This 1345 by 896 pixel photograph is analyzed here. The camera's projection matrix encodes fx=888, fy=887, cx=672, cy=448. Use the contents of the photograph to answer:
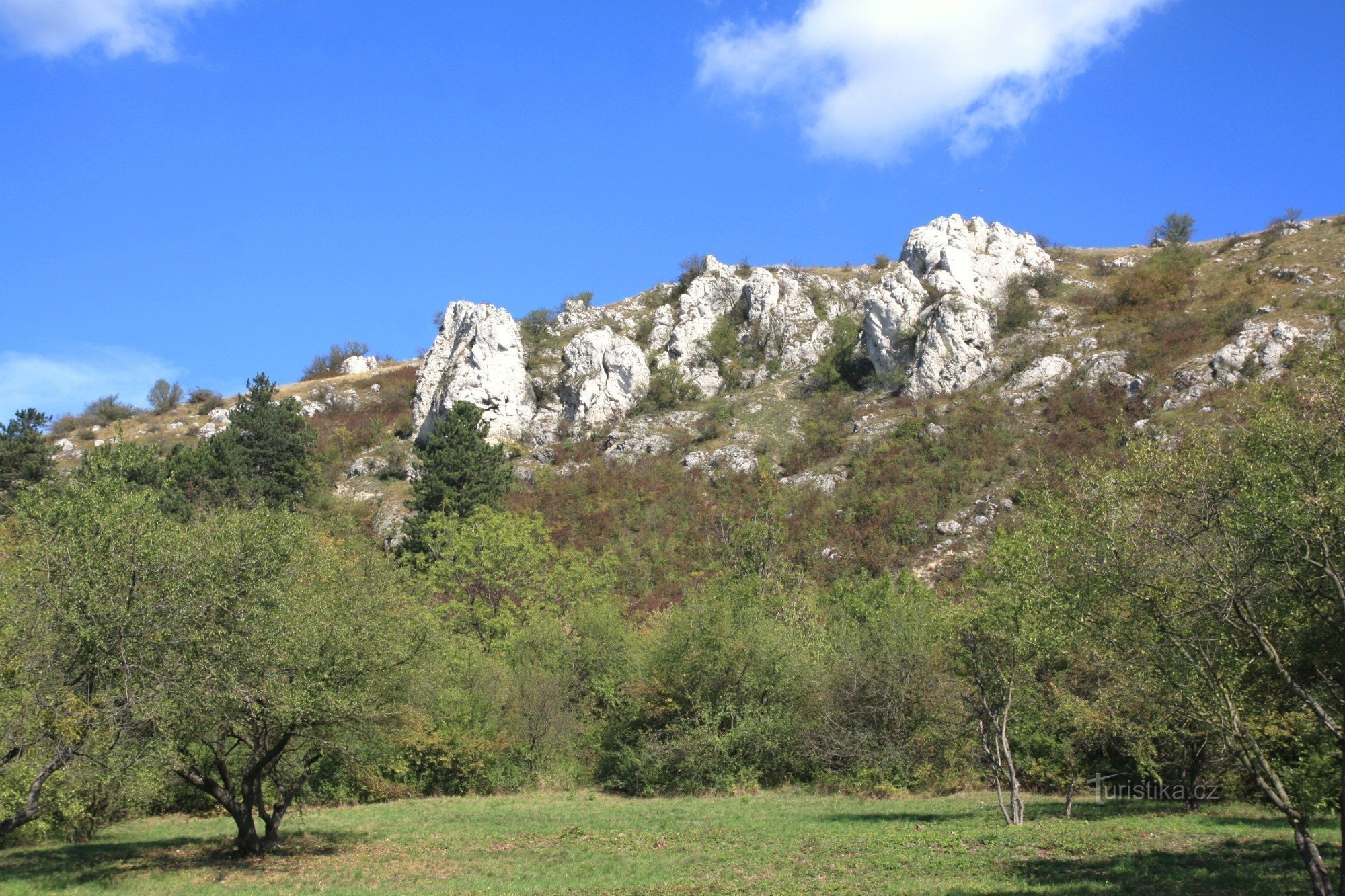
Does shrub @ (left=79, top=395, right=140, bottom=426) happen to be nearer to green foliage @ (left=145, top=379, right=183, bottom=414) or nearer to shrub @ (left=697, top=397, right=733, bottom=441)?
green foliage @ (left=145, top=379, right=183, bottom=414)

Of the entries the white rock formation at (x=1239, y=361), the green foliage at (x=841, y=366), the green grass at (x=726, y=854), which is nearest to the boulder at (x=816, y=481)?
the green foliage at (x=841, y=366)

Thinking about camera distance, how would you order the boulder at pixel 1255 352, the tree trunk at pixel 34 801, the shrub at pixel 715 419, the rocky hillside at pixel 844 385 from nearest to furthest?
the tree trunk at pixel 34 801
the boulder at pixel 1255 352
the rocky hillside at pixel 844 385
the shrub at pixel 715 419

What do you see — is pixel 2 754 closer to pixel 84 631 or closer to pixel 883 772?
pixel 84 631

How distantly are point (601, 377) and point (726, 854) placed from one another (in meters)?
67.6

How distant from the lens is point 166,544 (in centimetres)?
1595

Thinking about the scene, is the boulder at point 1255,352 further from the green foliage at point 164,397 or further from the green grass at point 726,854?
the green foliage at point 164,397

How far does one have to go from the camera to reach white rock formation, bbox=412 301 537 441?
7969cm

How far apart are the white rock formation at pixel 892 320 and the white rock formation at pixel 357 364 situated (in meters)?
66.0

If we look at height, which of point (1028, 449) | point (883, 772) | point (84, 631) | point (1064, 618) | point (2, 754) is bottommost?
point (883, 772)

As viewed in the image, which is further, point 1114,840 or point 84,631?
point 1114,840

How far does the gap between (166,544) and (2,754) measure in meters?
4.00

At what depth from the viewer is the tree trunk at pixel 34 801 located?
12977 millimetres

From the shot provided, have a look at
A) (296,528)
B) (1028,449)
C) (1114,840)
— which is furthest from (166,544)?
(1028,449)

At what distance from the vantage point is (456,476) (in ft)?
174
